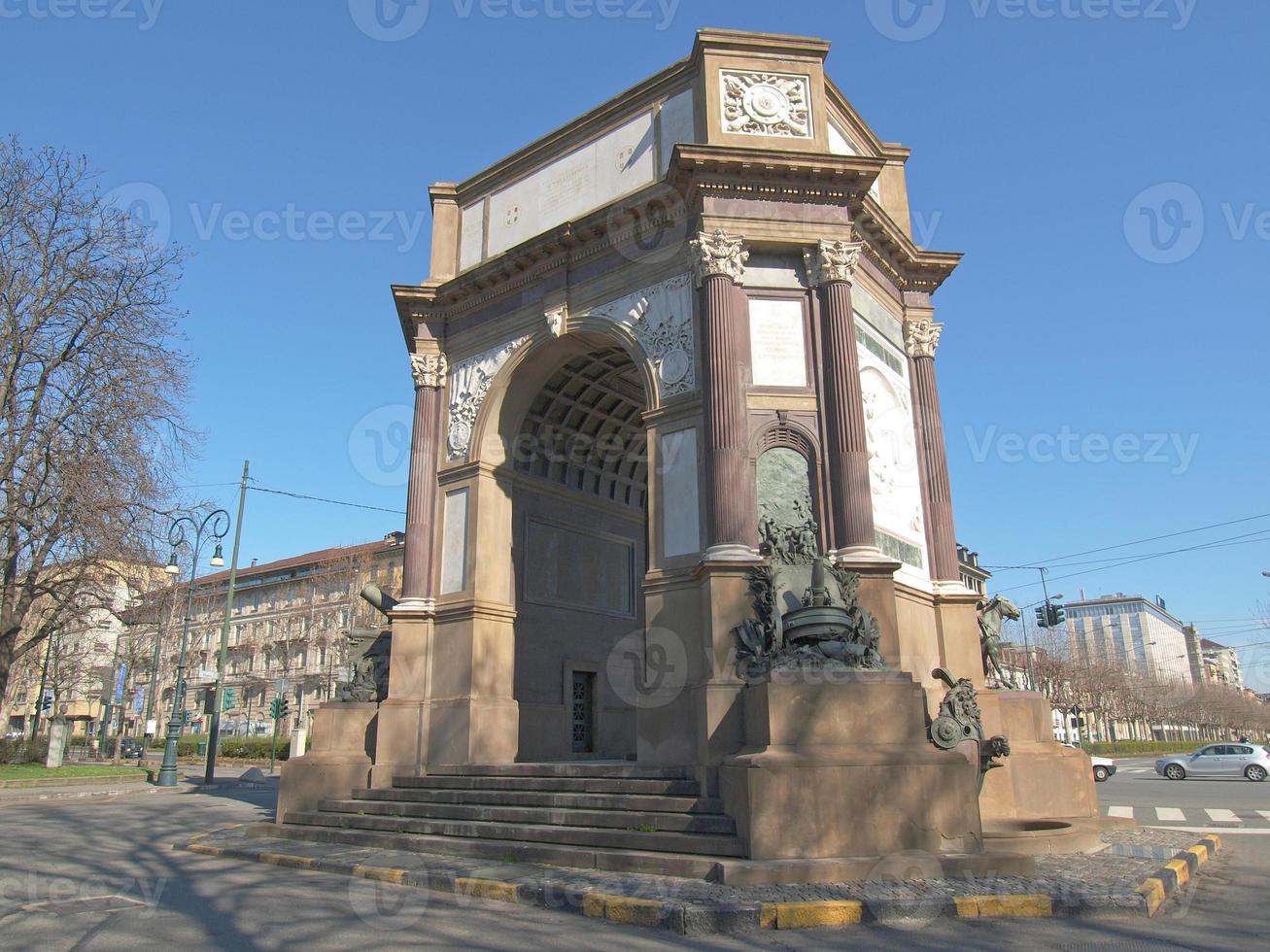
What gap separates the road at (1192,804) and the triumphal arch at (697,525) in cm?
442

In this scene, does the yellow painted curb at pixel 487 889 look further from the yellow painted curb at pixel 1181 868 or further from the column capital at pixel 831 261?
the column capital at pixel 831 261

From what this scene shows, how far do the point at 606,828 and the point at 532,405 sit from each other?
9996mm

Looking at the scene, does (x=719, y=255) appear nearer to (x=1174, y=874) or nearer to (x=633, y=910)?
(x=633, y=910)

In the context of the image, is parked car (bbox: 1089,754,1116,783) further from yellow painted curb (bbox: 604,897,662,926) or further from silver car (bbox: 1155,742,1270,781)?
yellow painted curb (bbox: 604,897,662,926)

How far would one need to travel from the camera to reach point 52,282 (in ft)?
82.5

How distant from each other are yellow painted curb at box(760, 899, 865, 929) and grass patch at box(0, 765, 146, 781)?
26.3 metres

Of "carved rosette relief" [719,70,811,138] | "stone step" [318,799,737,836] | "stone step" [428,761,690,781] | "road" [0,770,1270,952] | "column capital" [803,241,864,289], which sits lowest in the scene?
"road" [0,770,1270,952]

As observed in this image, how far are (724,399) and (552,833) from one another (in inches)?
269

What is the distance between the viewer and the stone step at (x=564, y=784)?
1226 cm

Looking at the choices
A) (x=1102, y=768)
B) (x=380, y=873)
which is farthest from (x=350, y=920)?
(x=1102, y=768)

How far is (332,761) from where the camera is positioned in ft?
52.3

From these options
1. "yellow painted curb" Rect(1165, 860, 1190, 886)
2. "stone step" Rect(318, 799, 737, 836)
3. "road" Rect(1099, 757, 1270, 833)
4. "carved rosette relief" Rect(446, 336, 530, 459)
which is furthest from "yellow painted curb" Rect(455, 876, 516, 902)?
"road" Rect(1099, 757, 1270, 833)

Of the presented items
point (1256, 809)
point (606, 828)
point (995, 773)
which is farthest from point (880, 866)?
point (1256, 809)

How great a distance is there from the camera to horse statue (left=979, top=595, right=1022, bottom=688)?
16.2m
